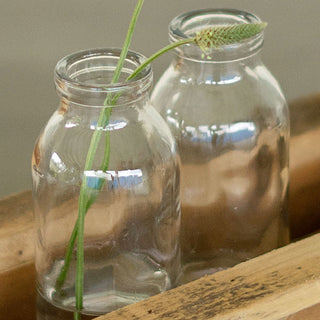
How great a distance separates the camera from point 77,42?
1524 millimetres

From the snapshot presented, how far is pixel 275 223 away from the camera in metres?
0.52

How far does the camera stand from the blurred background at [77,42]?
1387 millimetres

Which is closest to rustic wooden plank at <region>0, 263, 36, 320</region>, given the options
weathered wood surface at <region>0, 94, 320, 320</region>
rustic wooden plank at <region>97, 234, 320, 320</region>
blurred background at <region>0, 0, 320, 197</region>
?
weathered wood surface at <region>0, 94, 320, 320</region>

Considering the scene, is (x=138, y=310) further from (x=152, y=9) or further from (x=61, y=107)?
(x=152, y=9)

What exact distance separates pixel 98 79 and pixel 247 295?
0.14 m

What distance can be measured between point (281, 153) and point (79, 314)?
17cm

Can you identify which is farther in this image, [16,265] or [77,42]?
[77,42]

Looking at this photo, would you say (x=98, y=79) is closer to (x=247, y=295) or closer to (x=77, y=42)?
(x=247, y=295)

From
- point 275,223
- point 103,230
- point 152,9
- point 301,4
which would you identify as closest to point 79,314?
point 103,230

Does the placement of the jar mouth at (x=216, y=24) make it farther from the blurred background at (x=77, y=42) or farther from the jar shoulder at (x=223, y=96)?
the blurred background at (x=77, y=42)

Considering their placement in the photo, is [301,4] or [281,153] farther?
[301,4]

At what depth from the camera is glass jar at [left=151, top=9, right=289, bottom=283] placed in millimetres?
497

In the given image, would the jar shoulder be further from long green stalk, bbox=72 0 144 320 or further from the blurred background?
the blurred background

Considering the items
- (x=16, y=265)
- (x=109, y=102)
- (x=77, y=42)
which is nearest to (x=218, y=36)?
(x=109, y=102)
